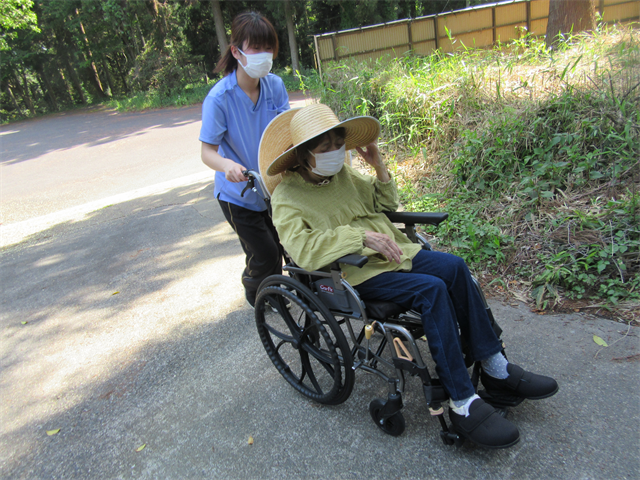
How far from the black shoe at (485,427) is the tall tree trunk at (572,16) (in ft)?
19.7

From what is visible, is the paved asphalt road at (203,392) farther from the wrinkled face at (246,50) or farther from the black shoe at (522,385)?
the wrinkled face at (246,50)

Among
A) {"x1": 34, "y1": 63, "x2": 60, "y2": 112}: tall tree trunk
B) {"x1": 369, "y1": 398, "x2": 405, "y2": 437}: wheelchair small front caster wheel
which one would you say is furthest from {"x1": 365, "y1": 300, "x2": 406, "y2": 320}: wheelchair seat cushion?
{"x1": 34, "y1": 63, "x2": 60, "y2": 112}: tall tree trunk

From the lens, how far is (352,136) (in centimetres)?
223

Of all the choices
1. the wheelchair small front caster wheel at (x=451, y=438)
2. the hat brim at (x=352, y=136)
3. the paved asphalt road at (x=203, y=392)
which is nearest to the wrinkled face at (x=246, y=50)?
the hat brim at (x=352, y=136)

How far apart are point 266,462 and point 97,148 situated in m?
11.4

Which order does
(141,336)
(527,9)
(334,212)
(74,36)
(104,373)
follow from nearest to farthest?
(334,212)
(104,373)
(141,336)
(527,9)
(74,36)

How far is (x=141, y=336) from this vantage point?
10.00ft

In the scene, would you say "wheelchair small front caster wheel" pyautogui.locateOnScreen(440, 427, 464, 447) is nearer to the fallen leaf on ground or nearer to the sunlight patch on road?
the fallen leaf on ground

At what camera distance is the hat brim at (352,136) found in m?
1.98

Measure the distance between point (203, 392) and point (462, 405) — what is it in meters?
1.50

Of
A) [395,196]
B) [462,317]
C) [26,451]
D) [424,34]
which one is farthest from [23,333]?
[424,34]

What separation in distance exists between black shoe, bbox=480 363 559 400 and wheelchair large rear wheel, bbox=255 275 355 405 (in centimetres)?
67

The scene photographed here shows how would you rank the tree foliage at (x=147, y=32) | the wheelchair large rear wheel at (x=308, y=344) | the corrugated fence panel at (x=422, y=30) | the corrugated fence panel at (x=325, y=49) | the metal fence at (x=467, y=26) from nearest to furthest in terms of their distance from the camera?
the wheelchair large rear wheel at (x=308, y=344) < the corrugated fence panel at (x=325, y=49) < the metal fence at (x=467, y=26) < the corrugated fence panel at (x=422, y=30) < the tree foliage at (x=147, y=32)

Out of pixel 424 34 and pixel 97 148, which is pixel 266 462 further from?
pixel 424 34
